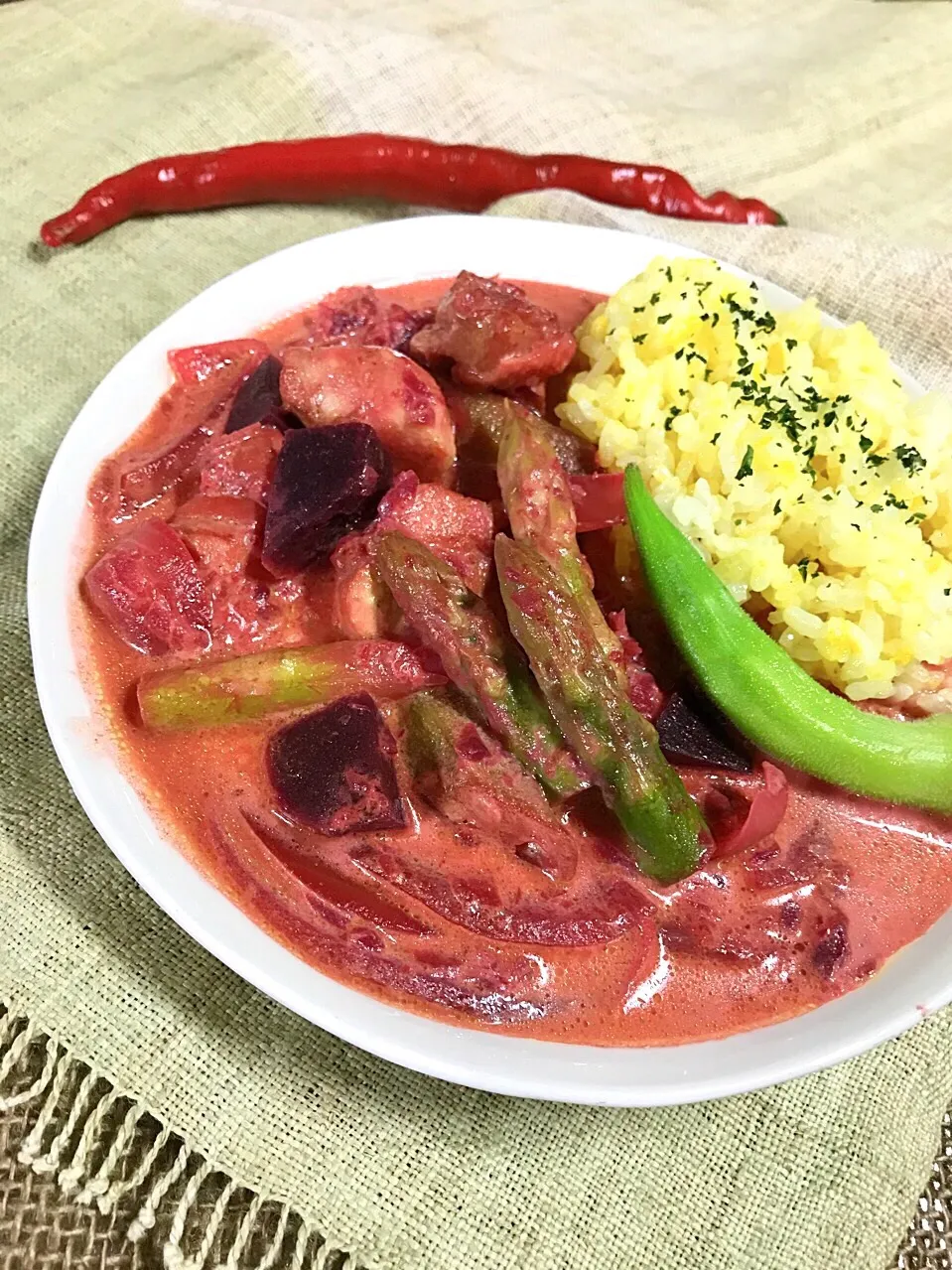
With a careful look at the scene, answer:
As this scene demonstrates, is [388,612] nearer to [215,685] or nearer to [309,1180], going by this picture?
[215,685]

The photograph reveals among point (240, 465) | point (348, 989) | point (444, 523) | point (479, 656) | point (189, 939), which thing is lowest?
point (189, 939)

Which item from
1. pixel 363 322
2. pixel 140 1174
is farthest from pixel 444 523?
pixel 140 1174

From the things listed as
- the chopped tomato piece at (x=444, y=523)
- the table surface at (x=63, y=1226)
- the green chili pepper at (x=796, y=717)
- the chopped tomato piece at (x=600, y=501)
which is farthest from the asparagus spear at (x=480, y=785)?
the table surface at (x=63, y=1226)

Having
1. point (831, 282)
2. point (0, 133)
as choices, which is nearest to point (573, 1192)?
point (831, 282)

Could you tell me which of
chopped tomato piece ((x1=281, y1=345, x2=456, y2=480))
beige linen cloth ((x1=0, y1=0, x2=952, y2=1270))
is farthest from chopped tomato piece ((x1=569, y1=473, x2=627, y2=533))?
beige linen cloth ((x1=0, y1=0, x2=952, y2=1270))

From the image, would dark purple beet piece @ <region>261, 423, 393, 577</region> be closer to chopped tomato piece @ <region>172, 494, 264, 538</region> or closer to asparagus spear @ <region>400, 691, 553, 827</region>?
chopped tomato piece @ <region>172, 494, 264, 538</region>

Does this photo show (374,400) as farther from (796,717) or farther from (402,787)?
(796,717)
